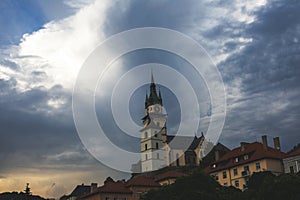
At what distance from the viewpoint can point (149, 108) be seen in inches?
7175

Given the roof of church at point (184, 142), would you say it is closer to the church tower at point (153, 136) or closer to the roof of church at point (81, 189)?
the church tower at point (153, 136)

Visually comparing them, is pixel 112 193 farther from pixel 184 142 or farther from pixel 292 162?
pixel 184 142

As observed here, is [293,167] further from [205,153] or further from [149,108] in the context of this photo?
[149,108]

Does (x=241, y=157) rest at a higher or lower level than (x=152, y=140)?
lower

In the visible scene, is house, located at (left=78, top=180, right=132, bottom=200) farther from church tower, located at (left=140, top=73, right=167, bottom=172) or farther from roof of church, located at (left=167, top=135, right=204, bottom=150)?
roof of church, located at (left=167, top=135, right=204, bottom=150)

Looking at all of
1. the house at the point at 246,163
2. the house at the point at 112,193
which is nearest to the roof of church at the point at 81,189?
the house at the point at 112,193

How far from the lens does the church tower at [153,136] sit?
161m

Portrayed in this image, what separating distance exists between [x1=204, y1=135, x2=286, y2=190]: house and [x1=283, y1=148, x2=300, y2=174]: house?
1159 millimetres

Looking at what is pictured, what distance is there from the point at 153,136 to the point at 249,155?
284 feet

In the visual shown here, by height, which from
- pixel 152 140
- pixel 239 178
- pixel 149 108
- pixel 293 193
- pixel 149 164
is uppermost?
pixel 149 108

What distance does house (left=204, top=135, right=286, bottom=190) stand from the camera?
79.3 metres

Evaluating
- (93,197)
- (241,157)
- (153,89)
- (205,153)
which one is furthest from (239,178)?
(153,89)

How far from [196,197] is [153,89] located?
14485cm

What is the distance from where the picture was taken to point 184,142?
165875mm
